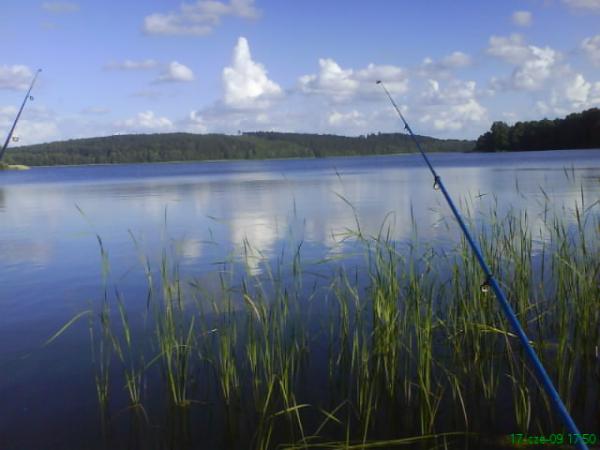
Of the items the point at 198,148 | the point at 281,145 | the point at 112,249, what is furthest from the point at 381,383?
the point at 281,145

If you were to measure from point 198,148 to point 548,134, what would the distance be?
10290cm

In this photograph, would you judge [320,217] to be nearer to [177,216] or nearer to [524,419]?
[177,216]

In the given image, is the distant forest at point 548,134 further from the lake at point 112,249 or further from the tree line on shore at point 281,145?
the lake at point 112,249

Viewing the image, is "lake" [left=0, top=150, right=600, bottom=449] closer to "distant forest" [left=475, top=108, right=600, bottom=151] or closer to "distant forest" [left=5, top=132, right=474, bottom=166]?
"distant forest" [left=475, top=108, right=600, bottom=151]

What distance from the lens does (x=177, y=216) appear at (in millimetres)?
20609

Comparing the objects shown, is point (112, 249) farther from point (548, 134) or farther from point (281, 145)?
point (281, 145)

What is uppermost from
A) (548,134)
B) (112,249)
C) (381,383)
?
(548,134)

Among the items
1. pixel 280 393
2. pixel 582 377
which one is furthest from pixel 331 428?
pixel 582 377

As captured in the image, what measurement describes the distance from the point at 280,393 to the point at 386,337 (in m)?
1.25

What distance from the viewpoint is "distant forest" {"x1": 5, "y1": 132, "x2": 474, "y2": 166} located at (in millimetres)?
145125

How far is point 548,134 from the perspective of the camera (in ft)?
328

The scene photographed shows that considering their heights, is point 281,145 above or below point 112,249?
above

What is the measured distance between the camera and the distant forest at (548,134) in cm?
9031

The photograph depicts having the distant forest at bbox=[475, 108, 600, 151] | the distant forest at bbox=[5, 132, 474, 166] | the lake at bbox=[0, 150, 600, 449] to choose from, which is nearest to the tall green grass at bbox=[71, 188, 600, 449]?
the lake at bbox=[0, 150, 600, 449]
